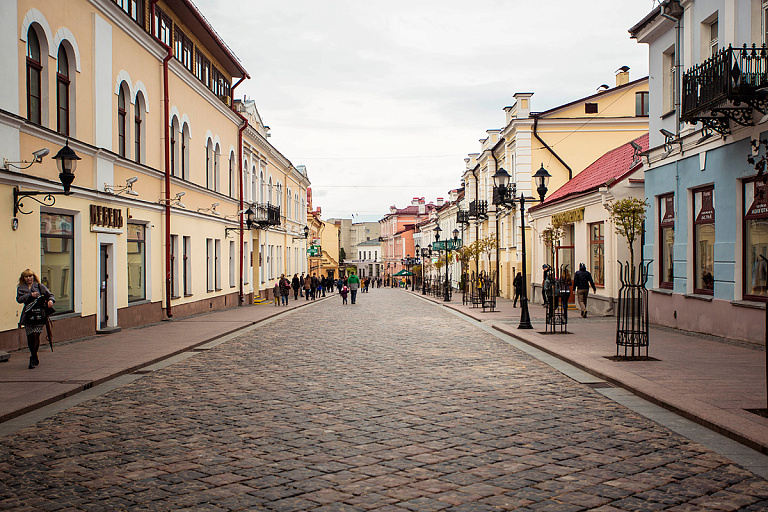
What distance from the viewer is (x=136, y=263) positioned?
65.2 ft

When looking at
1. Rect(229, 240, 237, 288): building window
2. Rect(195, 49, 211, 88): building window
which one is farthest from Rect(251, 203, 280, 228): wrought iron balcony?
Rect(195, 49, 211, 88): building window

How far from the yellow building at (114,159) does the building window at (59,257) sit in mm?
42

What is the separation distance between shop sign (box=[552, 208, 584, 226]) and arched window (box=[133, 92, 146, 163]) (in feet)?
51.0

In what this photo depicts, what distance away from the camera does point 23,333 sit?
13359mm

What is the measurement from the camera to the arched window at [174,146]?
23.3m

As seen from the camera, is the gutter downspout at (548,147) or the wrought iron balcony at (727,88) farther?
the gutter downspout at (548,147)

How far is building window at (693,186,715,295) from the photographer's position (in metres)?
15.4

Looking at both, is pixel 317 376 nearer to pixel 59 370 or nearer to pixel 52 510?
pixel 59 370

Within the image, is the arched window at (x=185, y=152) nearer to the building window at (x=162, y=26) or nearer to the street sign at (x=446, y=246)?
the building window at (x=162, y=26)

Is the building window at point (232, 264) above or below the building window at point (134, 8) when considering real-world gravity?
below

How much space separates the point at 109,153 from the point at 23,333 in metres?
5.47

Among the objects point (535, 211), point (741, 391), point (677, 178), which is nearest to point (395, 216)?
point (535, 211)

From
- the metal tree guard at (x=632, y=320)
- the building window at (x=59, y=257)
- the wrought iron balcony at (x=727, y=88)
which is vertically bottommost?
the metal tree guard at (x=632, y=320)

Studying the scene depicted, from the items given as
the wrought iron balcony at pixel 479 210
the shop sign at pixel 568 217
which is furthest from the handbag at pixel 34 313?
the wrought iron balcony at pixel 479 210
